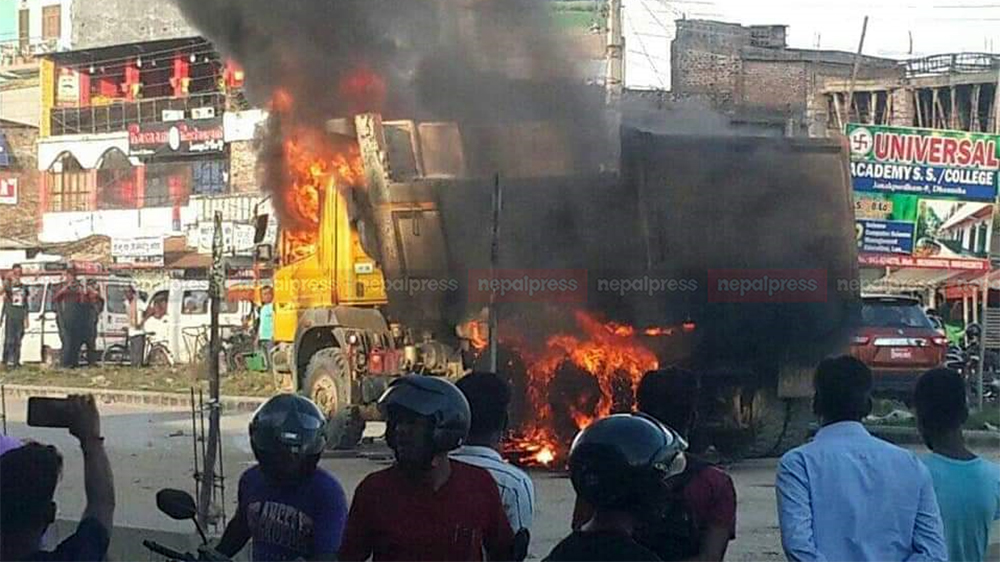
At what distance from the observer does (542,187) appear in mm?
12609

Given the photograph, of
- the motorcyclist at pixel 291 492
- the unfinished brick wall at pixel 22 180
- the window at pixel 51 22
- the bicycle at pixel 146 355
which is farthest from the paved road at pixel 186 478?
the window at pixel 51 22

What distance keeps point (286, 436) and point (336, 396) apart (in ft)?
33.0

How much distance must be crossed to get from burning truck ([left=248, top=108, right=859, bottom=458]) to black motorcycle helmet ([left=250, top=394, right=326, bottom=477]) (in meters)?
7.92

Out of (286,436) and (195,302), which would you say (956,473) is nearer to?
(286,436)

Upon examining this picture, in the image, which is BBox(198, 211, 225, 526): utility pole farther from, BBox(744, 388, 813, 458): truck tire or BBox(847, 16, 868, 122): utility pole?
BBox(847, 16, 868, 122): utility pole

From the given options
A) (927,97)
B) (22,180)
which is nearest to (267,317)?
(927,97)

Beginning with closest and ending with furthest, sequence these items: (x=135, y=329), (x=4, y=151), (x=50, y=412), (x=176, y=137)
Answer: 1. (x=50, y=412)
2. (x=135, y=329)
3. (x=176, y=137)
4. (x=4, y=151)

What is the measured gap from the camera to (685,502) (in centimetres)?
380

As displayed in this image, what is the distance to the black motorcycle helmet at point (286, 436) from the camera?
394 cm

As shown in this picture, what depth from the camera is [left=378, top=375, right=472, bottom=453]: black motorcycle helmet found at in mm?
3535

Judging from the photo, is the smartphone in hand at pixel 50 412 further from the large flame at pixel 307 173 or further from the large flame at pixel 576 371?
the large flame at pixel 307 173

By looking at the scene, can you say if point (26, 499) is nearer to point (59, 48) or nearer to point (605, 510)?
point (605, 510)

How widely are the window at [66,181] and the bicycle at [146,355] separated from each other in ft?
47.0

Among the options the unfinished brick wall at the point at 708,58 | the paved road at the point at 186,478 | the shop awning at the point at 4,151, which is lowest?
the paved road at the point at 186,478
